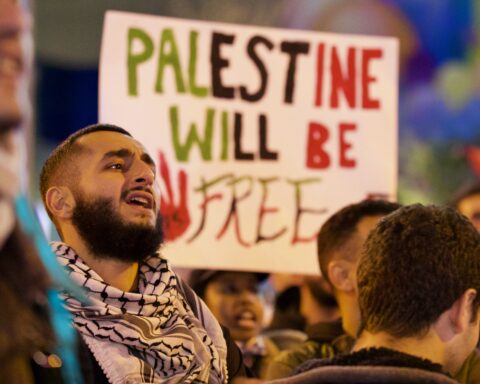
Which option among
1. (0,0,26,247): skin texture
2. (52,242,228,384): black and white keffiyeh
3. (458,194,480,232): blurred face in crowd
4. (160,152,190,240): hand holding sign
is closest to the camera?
(0,0,26,247): skin texture

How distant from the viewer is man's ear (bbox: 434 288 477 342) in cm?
207

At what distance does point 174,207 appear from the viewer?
351cm

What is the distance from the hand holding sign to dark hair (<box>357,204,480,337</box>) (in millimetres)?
1400

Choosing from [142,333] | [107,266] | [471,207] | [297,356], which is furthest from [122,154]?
[471,207]

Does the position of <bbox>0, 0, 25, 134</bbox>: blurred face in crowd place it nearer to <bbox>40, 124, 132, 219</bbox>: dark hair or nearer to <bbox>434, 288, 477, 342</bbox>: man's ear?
<bbox>434, 288, 477, 342</bbox>: man's ear

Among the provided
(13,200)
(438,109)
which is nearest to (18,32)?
(13,200)

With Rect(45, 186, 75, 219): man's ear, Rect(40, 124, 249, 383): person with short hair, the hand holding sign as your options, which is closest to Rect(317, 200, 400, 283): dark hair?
the hand holding sign

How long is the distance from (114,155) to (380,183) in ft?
4.69

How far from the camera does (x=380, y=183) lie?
380 cm

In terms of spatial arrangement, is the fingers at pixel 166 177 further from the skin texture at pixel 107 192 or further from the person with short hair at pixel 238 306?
the skin texture at pixel 107 192

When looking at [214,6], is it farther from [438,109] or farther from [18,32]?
[18,32]

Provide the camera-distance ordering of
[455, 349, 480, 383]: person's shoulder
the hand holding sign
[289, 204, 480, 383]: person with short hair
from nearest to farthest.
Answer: [289, 204, 480, 383]: person with short hair → [455, 349, 480, 383]: person's shoulder → the hand holding sign

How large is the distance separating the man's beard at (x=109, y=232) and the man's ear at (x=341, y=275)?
0.83 meters

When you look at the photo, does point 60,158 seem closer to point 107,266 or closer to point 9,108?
point 107,266
